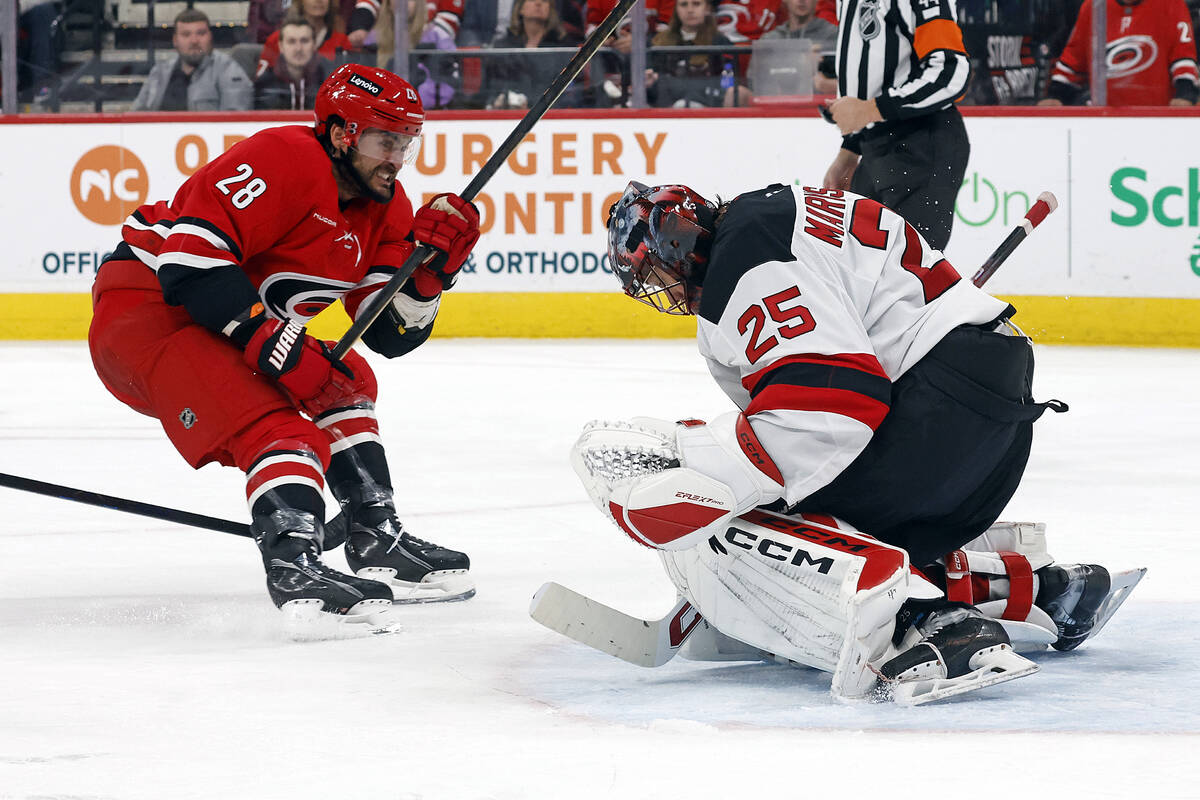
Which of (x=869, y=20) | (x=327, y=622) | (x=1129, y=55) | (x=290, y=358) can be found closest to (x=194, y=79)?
(x=1129, y=55)

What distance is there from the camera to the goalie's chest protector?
2.12m

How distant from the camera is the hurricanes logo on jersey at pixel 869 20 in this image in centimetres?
409

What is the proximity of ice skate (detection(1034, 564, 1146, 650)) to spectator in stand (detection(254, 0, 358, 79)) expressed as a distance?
18.6 feet

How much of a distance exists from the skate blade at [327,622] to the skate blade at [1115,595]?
106 cm

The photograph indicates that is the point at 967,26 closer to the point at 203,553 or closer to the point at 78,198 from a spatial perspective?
the point at 78,198

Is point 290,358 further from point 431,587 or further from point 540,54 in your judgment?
point 540,54

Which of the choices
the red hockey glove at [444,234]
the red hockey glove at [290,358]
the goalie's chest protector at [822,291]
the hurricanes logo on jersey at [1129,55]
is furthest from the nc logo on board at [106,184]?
the goalie's chest protector at [822,291]

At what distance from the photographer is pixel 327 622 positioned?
8.56 feet

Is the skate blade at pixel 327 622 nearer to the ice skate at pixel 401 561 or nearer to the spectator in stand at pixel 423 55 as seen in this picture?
the ice skate at pixel 401 561

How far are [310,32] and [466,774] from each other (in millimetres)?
6213

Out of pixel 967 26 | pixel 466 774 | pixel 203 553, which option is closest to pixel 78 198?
pixel 967 26

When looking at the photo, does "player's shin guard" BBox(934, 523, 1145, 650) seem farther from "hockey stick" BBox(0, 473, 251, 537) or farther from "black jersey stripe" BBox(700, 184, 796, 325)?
"hockey stick" BBox(0, 473, 251, 537)

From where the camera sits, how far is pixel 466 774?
6.05ft

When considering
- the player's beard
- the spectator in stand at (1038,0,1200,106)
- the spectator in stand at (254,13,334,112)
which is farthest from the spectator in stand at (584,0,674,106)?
the player's beard
